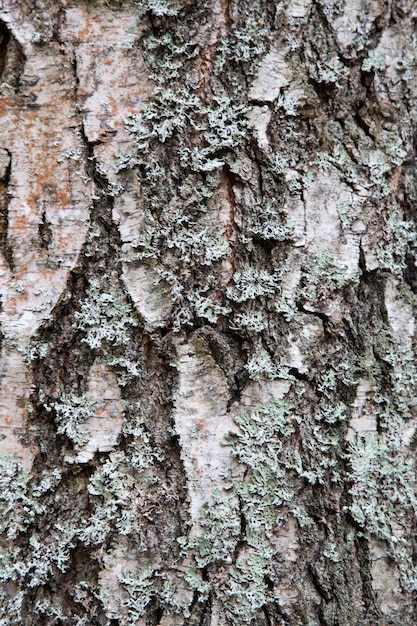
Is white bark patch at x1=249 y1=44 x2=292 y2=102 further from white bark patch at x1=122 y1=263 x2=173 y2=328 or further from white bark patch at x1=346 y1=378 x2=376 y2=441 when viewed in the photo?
white bark patch at x1=346 y1=378 x2=376 y2=441

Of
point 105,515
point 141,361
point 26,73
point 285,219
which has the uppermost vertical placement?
point 26,73

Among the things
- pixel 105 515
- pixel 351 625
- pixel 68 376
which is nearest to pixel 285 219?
pixel 68 376

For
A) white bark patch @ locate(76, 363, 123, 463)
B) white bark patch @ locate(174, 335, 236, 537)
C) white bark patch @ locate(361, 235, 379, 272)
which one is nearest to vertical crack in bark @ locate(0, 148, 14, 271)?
white bark patch @ locate(76, 363, 123, 463)

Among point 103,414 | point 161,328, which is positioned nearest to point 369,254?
point 161,328

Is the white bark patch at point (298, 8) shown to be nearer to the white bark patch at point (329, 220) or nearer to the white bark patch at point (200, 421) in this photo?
the white bark patch at point (329, 220)

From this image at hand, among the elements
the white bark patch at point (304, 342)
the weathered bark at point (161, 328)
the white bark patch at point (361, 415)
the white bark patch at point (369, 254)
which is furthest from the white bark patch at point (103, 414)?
the white bark patch at point (369, 254)

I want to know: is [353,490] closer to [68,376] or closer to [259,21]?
[68,376]
